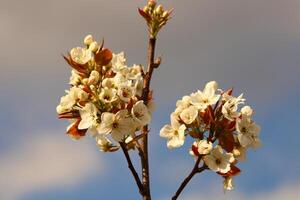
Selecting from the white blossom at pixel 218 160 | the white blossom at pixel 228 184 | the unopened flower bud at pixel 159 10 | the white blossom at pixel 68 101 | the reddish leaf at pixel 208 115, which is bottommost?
the white blossom at pixel 228 184

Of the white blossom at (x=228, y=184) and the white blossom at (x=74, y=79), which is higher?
the white blossom at (x=74, y=79)

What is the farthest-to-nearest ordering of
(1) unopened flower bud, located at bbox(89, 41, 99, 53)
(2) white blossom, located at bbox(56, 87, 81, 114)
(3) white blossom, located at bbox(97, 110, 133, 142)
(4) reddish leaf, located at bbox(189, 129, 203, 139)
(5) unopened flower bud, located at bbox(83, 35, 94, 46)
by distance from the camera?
(5) unopened flower bud, located at bbox(83, 35, 94, 46), (1) unopened flower bud, located at bbox(89, 41, 99, 53), (4) reddish leaf, located at bbox(189, 129, 203, 139), (2) white blossom, located at bbox(56, 87, 81, 114), (3) white blossom, located at bbox(97, 110, 133, 142)

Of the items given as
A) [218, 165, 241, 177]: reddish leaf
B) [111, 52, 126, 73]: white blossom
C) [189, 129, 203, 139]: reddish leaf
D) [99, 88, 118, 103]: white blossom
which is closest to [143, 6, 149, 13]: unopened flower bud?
[111, 52, 126, 73]: white blossom

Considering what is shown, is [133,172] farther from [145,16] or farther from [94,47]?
[145,16]

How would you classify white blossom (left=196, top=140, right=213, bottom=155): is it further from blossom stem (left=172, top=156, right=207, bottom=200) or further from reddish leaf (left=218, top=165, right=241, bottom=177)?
reddish leaf (left=218, top=165, right=241, bottom=177)

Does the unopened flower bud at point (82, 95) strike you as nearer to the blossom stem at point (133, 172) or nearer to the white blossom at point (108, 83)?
the white blossom at point (108, 83)

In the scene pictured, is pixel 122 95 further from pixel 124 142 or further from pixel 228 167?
pixel 228 167

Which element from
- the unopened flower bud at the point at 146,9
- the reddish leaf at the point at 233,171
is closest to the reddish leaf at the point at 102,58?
the unopened flower bud at the point at 146,9

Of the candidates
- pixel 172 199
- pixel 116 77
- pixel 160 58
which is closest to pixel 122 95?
pixel 116 77
